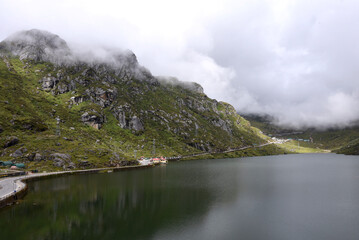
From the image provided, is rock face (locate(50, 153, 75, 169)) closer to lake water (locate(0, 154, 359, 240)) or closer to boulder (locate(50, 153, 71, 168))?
boulder (locate(50, 153, 71, 168))

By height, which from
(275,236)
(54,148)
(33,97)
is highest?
(33,97)

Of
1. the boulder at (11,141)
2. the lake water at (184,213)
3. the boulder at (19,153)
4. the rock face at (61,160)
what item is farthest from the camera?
the boulder at (11,141)

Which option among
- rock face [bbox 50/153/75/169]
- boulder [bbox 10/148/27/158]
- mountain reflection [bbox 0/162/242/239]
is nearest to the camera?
mountain reflection [bbox 0/162/242/239]

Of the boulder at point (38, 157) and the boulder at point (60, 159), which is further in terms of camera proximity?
the boulder at point (60, 159)

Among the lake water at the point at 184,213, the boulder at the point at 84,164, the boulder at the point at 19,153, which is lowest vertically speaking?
the lake water at the point at 184,213

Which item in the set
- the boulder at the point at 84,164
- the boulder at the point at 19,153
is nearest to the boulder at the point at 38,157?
the boulder at the point at 19,153

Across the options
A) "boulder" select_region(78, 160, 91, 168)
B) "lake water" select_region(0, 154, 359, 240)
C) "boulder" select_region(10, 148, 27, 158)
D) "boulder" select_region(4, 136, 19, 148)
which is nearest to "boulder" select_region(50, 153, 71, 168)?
"boulder" select_region(78, 160, 91, 168)

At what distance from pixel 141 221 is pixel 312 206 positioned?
45.4 meters

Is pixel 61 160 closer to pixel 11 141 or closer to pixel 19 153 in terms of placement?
pixel 19 153

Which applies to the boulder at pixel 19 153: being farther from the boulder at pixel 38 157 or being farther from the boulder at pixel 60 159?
the boulder at pixel 60 159

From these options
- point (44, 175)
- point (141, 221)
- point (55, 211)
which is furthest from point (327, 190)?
point (44, 175)

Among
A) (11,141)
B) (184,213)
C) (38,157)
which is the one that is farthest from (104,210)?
(11,141)

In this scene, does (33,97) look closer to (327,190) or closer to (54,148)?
(54,148)

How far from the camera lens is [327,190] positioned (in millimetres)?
78938
